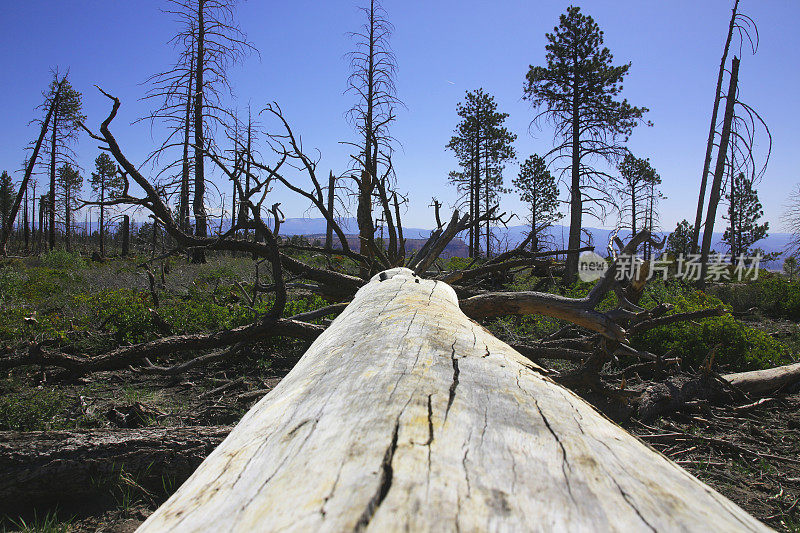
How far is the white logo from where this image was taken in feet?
39.6

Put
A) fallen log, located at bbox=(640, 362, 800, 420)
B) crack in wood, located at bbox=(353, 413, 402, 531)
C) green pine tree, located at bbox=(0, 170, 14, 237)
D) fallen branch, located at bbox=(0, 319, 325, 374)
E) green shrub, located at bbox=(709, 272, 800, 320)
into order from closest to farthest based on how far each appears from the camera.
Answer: crack in wood, located at bbox=(353, 413, 402, 531) < fallen log, located at bbox=(640, 362, 800, 420) < fallen branch, located at bbox=(0, 319, 325, 374) < green shrub, located at bbox=(709, 272, 800, 320) < green pine tree, located at bbox=(0, 170, 14, 237)

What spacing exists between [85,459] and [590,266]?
1461 cm

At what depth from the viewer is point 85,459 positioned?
2.54 metres

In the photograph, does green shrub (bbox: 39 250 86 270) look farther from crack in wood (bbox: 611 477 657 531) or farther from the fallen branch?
crack in wood (bbox: 611 477 657 531)

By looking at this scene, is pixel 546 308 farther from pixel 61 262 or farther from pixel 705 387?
pixel 61 262

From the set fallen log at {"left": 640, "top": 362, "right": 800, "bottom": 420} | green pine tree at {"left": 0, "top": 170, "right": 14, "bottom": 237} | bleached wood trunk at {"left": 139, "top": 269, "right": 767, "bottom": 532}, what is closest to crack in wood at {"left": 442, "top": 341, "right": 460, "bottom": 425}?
bleached wood trunk at {"left": 139, "top": 269, "right": 767, "bottom": 532}

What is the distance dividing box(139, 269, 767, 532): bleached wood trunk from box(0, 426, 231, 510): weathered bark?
1.66m

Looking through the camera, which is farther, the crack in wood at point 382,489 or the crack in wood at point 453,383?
the crack in wood at point 453,383

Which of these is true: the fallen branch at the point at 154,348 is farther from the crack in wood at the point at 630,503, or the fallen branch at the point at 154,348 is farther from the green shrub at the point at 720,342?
the green shrub at the point at 720,342

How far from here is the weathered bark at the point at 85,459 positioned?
8.02 feet

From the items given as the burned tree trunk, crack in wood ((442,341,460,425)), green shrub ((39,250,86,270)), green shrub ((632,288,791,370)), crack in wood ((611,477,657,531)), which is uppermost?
the burned tree trunk

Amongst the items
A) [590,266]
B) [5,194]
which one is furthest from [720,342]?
[5,194]

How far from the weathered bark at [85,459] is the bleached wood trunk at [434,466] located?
65.5 inches

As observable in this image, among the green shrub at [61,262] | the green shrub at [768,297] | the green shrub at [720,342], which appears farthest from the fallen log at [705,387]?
the green shrub at [61,262]
